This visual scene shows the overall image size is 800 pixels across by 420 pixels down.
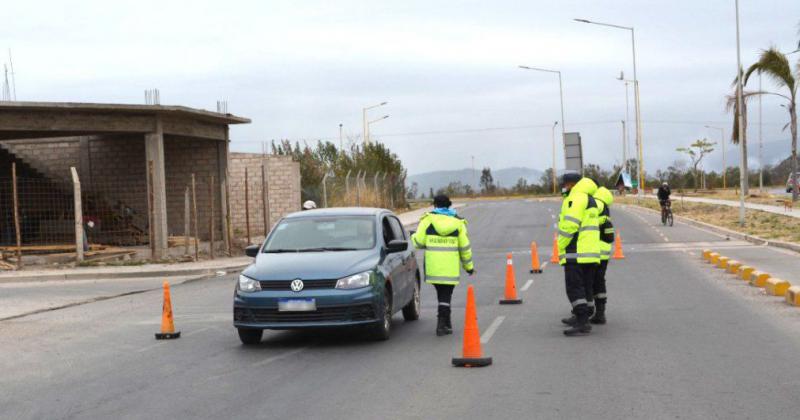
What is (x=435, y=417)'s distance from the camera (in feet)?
24.8

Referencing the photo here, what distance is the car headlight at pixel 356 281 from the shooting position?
440 inches

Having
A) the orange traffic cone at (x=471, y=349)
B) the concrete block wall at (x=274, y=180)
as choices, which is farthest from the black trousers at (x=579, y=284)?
the concrete block wall at (x=274, y=180)

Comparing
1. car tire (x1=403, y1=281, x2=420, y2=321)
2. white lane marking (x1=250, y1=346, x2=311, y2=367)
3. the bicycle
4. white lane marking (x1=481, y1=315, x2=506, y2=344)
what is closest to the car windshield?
white lane marking (x1=250, y1=346, x2=311, y2=367)

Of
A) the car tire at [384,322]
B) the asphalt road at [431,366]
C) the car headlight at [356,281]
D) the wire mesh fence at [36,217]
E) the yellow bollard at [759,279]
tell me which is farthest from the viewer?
the wire mesh fence at [36,217]

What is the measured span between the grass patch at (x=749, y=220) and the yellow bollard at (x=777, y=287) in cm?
1267

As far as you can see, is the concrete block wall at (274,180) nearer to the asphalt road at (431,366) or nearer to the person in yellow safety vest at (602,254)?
the asphalt road at (431,366)

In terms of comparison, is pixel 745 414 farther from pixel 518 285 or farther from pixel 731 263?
pixel 731 263

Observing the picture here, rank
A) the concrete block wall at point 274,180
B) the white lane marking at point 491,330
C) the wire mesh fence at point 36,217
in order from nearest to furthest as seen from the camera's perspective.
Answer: the white lane marking at point 491,330 < the wire mesh fence at point 36,217 < the concrete block wall at point 274,180

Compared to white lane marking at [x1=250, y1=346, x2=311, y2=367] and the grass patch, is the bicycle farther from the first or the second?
white lane marking at [x1=250, y1=346, x2=311, y2=367]

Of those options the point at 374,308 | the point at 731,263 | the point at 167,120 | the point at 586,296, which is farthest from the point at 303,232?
the point at 167,120

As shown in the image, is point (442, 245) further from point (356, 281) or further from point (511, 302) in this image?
point (511, 302)

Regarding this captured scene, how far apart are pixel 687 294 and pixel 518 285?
3346 millimetres

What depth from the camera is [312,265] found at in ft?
37.4

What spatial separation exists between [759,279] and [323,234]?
7969 millimetres
